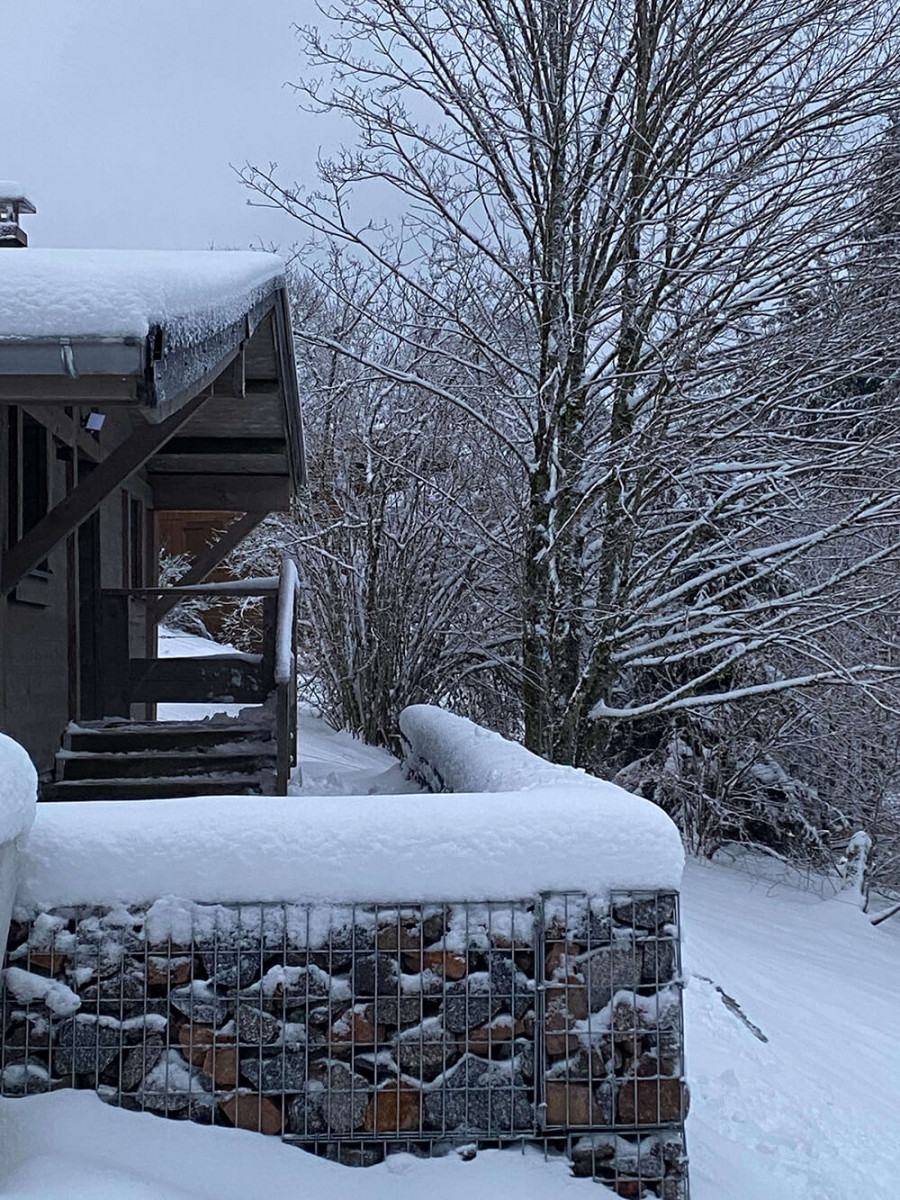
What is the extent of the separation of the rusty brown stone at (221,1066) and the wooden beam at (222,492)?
6925 mm

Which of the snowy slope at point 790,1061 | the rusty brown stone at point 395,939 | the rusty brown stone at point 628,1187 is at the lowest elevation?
the snowy slope at point 790,1061

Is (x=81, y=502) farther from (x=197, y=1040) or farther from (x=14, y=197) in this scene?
(x=14, y=197)

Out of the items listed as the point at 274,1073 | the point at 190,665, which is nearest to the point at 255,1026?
the point at 274,1073

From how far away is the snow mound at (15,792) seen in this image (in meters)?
3.02

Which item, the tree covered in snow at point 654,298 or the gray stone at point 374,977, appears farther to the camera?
the tree covered in snow at point 654,298

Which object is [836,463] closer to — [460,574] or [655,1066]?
[460,574]

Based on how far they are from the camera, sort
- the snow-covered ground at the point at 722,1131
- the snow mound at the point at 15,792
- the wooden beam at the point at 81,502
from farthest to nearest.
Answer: the wooden beam at the point at 81,502
the snow-covered ground at the point at 722,1131
the snow mound at the point at 15,792

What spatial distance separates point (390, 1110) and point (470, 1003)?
360 mm

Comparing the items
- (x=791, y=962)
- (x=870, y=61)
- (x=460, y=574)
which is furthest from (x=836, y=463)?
(x=460, y=574)

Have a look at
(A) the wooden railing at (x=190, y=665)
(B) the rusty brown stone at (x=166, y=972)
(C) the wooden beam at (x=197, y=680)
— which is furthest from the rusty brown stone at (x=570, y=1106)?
(C) the wooden beam at (x=197, y=680)

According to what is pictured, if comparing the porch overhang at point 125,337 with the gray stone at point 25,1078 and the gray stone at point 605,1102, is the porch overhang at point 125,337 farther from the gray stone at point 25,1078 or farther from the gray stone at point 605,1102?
the gray stone at point 605,1102

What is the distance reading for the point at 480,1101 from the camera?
11.2ft

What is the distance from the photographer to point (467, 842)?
3500 mm

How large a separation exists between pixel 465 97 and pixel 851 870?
738 cm
